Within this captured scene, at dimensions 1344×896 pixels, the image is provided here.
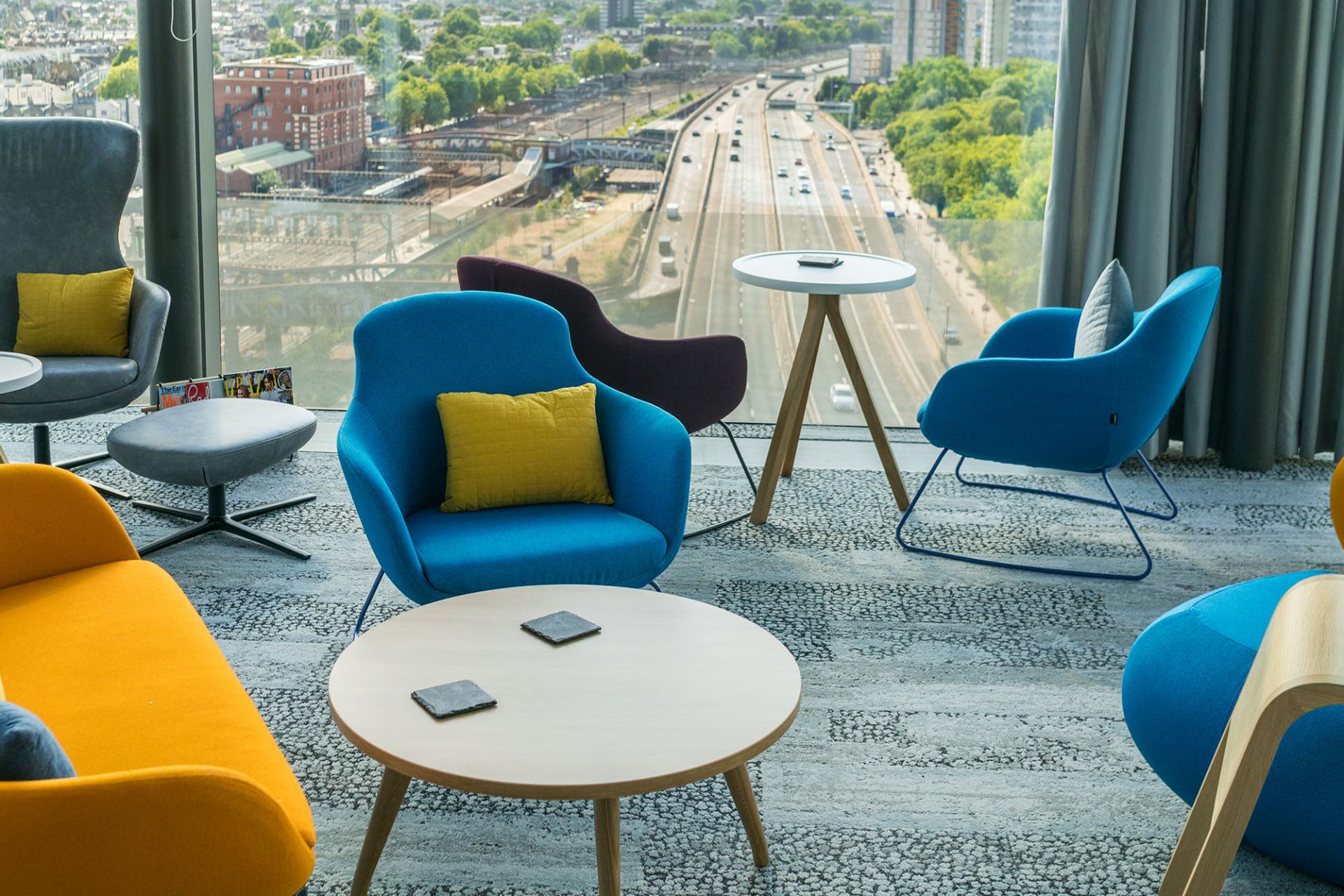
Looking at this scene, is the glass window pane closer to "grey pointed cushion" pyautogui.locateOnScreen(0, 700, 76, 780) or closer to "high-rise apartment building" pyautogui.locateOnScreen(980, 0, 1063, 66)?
"high-rise apartment building" pyautogui.locateOnScreen(980, 0, 1063, 66)

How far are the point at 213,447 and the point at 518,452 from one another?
98cm

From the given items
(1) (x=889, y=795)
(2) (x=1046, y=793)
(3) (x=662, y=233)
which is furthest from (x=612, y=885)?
(3) (x=662, y=233)

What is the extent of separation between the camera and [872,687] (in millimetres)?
2840

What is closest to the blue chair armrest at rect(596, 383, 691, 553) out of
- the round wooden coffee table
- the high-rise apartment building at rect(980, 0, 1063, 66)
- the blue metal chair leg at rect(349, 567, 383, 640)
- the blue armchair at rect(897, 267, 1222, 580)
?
the round wooden coffee table

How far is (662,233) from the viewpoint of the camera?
4898 millimetres

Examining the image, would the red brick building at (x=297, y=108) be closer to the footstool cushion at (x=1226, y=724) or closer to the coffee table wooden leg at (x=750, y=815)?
the coffee table wooden leg at (x=750, y=815)

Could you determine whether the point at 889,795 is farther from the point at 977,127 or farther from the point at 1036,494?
the point at 977,127

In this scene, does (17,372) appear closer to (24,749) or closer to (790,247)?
(24,749)

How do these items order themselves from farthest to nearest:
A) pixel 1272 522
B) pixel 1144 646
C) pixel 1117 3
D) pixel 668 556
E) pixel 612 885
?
pixel 1117 3
pixel 1272 522
pixel 668 556
pixel 1144 646
pixel 612 885

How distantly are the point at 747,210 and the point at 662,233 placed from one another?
341 mm

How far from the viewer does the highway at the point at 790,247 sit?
4832mm

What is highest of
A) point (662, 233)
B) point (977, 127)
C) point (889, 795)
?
point (977, 127)

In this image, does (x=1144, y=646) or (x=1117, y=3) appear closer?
(x=1144, y=646)

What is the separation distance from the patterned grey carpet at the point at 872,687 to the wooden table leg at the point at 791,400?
93 millimetres
